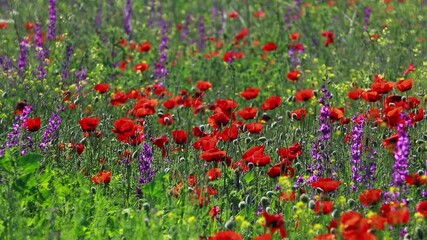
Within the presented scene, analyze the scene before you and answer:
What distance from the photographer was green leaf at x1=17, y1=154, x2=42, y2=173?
148 inches

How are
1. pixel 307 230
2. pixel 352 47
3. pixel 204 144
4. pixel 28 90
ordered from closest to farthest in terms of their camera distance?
pixel 307 230, pixel 204 144, pixel 28 90, pixel 352 47

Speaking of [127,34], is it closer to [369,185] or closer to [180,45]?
[180,45]

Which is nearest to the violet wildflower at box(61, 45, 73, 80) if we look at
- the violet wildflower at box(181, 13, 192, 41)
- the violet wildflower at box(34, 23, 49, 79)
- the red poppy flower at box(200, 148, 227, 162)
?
the violet wildflower at box(34, 23, 49, 79)

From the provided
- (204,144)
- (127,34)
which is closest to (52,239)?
(204,144)

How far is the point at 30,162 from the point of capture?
12.4ft

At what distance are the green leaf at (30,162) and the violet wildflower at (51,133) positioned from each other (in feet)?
1.29

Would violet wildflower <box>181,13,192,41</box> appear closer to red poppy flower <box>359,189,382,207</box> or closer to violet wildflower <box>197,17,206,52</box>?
violet wildflower <box>197,17,206,52</box>

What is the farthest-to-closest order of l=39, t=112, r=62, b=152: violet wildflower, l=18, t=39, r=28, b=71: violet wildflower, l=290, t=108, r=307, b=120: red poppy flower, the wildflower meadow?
1. l=18, t=39, r=28, b=71: violet wildflower
2. l=290, t=108, r=307, b=120: red poppy flower
3. l=39, t=112, r=62, b=152: violet wildflower
4. the wildflower meadow

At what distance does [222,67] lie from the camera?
281 inches

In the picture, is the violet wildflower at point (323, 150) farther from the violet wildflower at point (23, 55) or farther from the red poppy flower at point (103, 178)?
the violet wildflower at point (23, 55)

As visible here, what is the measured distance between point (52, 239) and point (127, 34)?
15.7 feet

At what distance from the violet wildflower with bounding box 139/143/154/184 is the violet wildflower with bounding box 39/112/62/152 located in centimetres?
48

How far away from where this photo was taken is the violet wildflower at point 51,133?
4234 millimetres

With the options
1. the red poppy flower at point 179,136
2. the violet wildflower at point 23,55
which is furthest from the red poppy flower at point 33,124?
the violet wildflower at point 23,55
